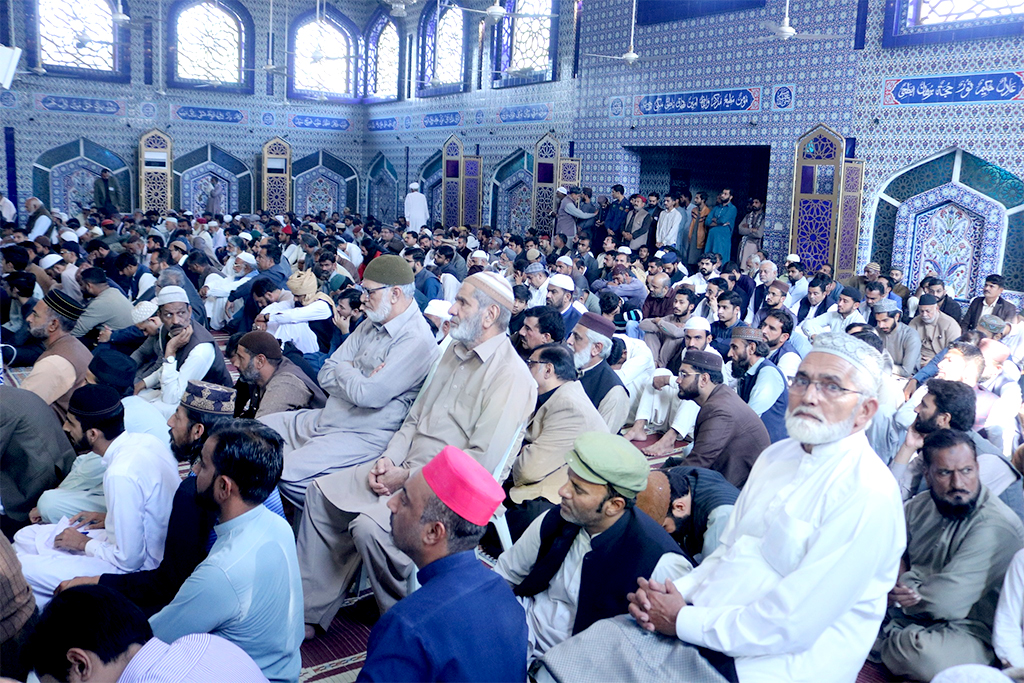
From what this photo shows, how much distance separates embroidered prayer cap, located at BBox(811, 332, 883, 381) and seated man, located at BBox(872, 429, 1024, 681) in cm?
79

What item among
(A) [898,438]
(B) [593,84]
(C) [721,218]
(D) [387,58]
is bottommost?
(A) [898,438]

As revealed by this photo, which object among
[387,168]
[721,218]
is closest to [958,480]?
[721,218]

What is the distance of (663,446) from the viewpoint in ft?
14.9

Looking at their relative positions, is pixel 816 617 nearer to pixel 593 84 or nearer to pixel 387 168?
pixel 593 84

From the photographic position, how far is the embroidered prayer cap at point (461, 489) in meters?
1.60

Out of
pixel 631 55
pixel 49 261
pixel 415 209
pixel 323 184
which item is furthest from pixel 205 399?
pixel 323 184

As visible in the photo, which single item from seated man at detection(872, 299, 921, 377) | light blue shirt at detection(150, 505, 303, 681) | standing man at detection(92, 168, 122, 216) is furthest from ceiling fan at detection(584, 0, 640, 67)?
standing man at detection(92, 168, 122, 216)

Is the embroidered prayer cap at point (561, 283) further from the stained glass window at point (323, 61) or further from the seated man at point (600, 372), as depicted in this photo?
the stained glass window at point (323, 61)

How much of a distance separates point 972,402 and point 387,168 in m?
14.9

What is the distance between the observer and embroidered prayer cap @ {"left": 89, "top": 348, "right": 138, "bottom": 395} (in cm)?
335

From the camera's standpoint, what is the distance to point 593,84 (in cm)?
1148

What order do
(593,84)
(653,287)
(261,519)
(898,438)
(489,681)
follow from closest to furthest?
(489,681) < (261,519) < (898,438) < (653,287) < (593,84)

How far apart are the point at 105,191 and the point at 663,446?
13.5 m

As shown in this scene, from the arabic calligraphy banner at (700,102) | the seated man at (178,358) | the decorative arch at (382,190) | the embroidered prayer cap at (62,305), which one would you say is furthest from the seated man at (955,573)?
the decorative arch at (382,190)
